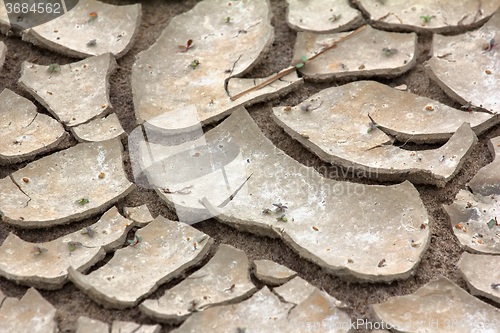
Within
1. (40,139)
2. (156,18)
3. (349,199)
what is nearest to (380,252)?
(349,199)

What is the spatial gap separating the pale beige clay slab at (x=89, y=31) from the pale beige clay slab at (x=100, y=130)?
1.93 ft

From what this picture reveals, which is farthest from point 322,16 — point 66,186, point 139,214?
point 66,186

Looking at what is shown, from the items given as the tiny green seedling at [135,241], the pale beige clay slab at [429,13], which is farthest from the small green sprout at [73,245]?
the pale beige clay slab at [429,13]

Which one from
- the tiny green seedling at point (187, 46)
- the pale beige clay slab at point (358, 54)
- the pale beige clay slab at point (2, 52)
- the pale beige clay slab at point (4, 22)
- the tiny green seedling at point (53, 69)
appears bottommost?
the pale beige clay slab at point (358, 54)

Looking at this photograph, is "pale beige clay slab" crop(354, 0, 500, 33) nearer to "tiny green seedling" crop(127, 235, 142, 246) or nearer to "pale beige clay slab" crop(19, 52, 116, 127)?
"pale beige clay slab" crop(19, 52, 116, 127)

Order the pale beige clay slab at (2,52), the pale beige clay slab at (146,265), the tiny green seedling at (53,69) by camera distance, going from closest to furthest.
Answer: the pale beige clay slab at (146,265), the tiny green seedling at (53,69), the pale beige clay slab at (2,52)

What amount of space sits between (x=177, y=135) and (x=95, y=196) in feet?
1.95

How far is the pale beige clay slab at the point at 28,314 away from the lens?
253cm

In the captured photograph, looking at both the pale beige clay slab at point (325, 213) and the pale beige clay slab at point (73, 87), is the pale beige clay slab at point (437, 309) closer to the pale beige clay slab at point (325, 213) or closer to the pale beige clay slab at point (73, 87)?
the pale beige clay slab at point (325, 213)

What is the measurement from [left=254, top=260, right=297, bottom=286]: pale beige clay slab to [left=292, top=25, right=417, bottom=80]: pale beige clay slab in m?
1.35

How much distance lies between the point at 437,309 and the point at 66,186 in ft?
6.29

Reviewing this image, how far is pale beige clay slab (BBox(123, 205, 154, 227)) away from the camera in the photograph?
115 inches

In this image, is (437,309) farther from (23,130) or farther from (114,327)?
(23,130)

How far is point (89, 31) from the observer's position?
386 centimetres
